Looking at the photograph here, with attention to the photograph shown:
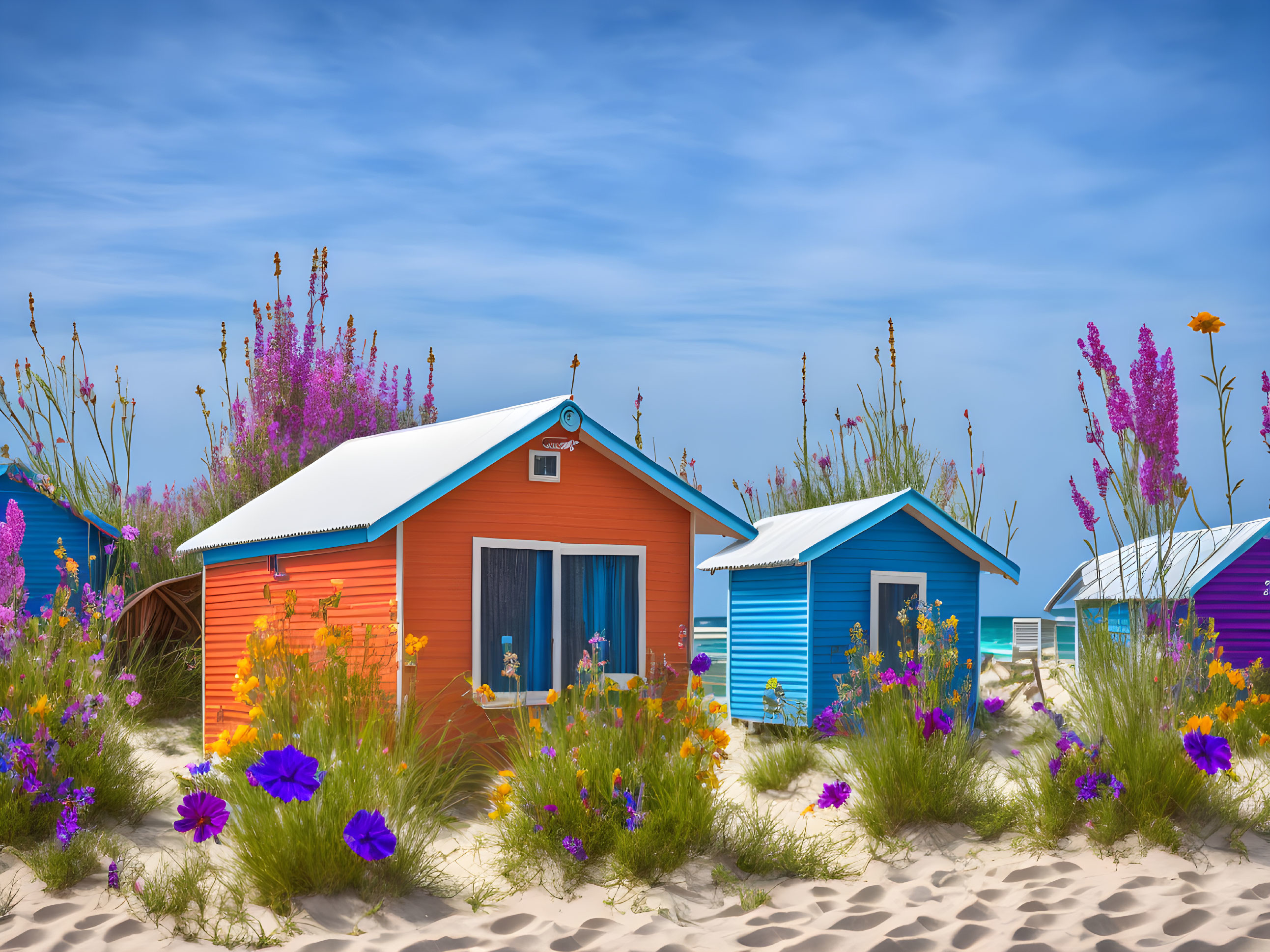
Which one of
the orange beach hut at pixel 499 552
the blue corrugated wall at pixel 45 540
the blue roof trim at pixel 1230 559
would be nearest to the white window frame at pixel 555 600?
the orange beach hut at pixel 499 552

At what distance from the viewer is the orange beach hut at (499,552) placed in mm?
10648

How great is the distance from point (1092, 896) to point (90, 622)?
363 inches

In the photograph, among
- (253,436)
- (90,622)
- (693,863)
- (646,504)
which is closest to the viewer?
(693,863)

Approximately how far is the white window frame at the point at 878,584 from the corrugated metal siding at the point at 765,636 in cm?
86

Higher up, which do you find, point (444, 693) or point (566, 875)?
point (444, 693)

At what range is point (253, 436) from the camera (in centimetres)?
1925

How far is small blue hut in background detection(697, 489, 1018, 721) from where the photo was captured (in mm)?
13102

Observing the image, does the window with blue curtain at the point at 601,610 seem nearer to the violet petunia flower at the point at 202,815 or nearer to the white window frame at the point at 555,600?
the white window frame at the point at 555,600

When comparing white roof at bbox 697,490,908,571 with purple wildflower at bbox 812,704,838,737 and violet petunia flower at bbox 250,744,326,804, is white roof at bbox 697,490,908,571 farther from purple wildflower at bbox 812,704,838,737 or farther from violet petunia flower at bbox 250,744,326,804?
violet petunia flower at bbox 250,744,326,804

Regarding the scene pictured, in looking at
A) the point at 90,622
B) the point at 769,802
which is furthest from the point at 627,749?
the point at 90,622

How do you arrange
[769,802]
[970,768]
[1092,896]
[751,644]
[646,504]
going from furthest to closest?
[751,644] < [646,504] < [769,802] < [970,768] < [1092,896]

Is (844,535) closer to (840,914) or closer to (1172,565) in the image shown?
(1172,565)

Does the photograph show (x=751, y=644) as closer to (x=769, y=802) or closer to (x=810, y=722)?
(x=810, y=722)

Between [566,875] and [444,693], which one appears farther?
[444,693]
